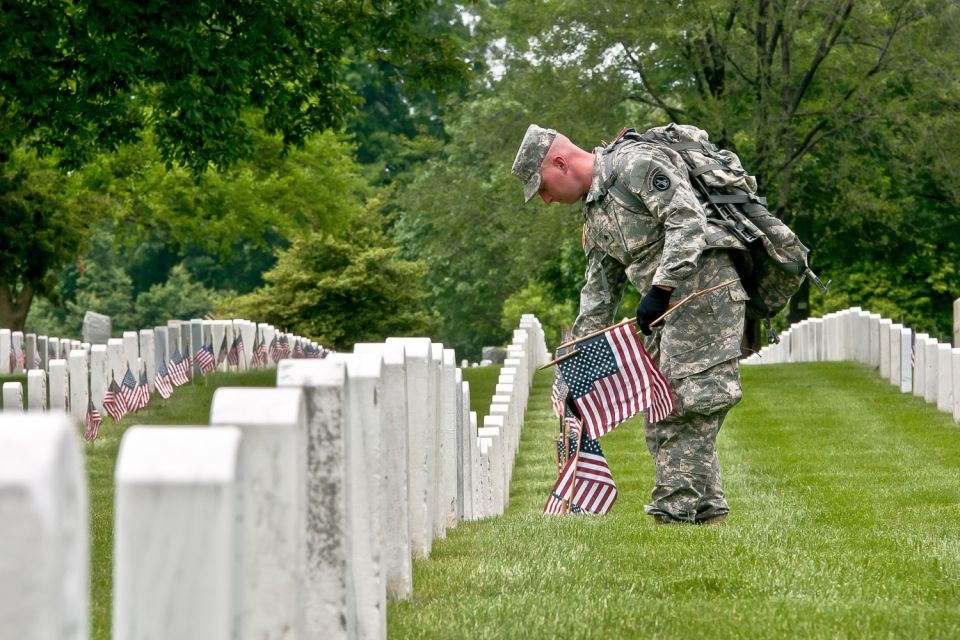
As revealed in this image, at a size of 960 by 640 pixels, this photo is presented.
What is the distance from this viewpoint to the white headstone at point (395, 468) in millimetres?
4594

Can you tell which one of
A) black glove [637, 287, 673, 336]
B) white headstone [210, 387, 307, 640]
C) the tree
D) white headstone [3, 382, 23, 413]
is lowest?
white headstone [3, 382, 23, 413]

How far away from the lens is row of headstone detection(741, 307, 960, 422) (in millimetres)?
18359

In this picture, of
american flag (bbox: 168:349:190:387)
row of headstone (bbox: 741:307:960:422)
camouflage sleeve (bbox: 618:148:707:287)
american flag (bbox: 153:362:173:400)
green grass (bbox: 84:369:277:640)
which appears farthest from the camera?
american flag (bbox: 168:349:190:387)

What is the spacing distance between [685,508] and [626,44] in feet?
71.8

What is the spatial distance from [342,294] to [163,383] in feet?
109

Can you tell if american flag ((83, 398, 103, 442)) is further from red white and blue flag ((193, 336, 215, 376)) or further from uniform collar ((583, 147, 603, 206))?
red white and blue flag ((193, 336, 215, 376))

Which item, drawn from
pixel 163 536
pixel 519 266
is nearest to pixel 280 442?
pixel 163 536

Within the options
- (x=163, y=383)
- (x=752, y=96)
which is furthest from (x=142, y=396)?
(x=752, y=96)

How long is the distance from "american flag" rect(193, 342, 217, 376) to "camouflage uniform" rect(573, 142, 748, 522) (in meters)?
18.5

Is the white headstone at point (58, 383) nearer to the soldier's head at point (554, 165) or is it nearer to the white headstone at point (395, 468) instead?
the soldier's head at point (554, 165)

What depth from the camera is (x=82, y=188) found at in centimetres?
3284

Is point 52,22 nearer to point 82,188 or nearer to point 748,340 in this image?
point 82,188

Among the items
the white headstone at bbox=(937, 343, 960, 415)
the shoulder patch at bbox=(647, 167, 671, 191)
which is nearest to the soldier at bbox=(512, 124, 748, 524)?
the shoulder patch at bbox=(647, 167, 671, 191)

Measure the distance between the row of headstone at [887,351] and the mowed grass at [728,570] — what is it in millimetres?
5038
